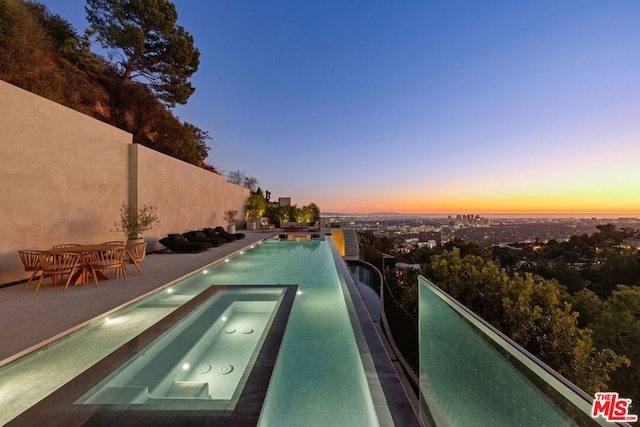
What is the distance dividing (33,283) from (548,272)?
30.0 meters

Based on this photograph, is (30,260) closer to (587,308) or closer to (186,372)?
(186,372)

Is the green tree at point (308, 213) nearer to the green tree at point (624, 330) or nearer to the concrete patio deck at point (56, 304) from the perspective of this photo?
the concrete patio deck at point (56, 304)

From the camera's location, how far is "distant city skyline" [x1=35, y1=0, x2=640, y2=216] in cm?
1172

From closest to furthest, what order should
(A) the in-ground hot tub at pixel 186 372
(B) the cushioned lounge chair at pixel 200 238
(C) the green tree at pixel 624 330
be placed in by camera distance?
1. (A) the in-ground hot tub at pixel 186 372
2. (B) the cushioned lounge chair at pixel 200 238
3. (C) the green tree at pixel 624 330

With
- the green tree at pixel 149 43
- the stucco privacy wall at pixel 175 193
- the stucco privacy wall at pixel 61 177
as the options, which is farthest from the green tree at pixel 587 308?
the green tree at pixel 149 43

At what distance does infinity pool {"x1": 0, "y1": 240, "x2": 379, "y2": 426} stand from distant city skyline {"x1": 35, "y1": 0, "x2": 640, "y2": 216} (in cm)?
1316

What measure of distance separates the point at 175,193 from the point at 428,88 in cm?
1350

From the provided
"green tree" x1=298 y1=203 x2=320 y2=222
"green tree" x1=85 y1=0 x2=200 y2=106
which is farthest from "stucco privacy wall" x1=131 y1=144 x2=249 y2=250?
"green tree" x1=85 y1=0 x2=200 y2=106

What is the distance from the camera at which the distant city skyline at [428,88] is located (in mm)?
11719

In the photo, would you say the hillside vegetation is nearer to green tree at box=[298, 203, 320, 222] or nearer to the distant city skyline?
the distant city skyline

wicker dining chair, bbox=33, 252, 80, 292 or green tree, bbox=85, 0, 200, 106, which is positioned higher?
green tree, bbox=85, 0, 200, 106

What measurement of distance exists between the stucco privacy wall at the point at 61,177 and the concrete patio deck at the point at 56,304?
1.10 m

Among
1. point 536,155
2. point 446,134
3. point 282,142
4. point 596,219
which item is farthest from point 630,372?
point 282,142

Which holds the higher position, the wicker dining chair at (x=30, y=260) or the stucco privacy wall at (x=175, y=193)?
the stucco privacy wall at (x=175, y=193)
